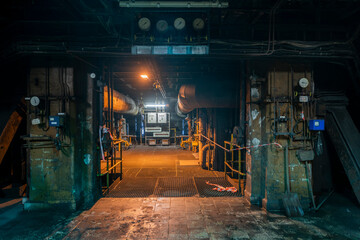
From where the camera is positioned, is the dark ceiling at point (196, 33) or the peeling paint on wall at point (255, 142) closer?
the dark ceiling at point (196, 33)

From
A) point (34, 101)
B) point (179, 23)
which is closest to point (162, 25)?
point (179, 23)

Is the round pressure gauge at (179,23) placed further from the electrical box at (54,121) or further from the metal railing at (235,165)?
the electrical box at (54,121)

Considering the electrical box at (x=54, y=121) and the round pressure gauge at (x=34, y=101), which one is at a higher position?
the round pressure gauge at (x=34, y=101)

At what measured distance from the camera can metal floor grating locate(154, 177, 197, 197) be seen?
5801 millimetres

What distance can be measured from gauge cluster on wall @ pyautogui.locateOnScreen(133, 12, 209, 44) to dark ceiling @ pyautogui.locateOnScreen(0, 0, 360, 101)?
2cm

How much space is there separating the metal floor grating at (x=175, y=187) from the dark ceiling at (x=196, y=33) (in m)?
4.12

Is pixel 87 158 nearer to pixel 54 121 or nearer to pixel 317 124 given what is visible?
pixel 54 121

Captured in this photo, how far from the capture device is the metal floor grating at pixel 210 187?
5766 mm

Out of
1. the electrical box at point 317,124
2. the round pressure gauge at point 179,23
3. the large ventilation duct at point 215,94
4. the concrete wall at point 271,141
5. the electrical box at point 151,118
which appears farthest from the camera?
the electrical box at point 151,118

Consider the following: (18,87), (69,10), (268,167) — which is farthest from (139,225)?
(18,87)

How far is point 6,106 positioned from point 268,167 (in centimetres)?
851

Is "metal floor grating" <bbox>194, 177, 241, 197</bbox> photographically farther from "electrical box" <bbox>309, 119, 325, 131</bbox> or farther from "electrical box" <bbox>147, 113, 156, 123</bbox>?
"electrical box" <bbox>147, 113, 156, 123</bbox>

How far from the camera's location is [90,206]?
5055 mm

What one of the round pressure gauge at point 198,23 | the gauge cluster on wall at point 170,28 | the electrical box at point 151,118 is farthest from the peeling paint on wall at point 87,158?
the electrical box at point 151,118
